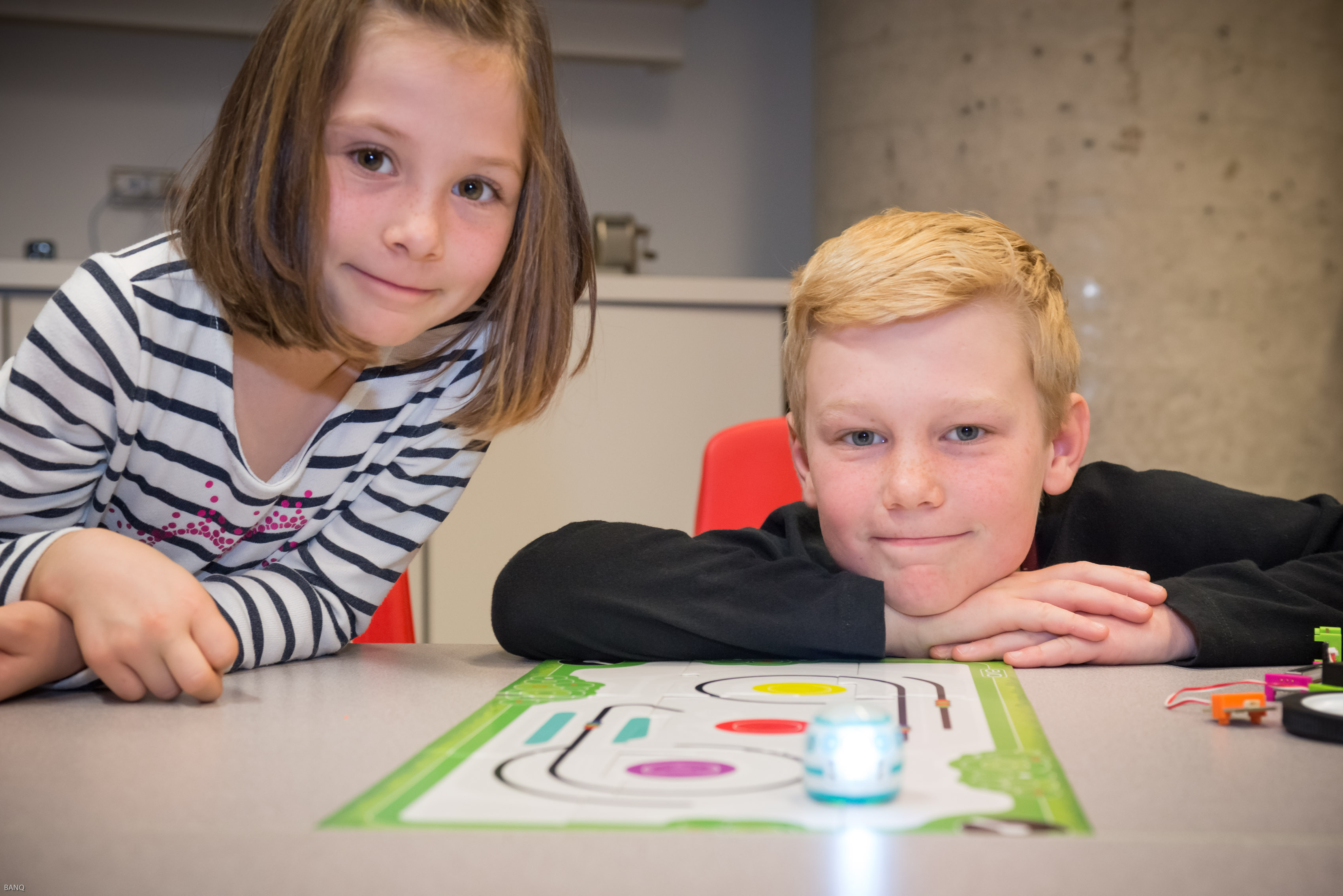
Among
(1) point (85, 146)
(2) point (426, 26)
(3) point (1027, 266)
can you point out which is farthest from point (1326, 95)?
(1) point (85, 146)

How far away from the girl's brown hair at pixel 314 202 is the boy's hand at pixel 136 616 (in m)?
0.22

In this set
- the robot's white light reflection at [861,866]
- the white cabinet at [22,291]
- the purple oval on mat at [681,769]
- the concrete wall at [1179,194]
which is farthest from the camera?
the concrete wall at [1179,194]

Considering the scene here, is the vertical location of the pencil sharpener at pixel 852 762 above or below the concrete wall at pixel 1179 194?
below

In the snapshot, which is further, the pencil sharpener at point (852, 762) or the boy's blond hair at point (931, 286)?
the boy's blond hair at point (931, 286)

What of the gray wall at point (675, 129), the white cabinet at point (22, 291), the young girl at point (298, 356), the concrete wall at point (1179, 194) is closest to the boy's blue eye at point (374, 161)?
the young girl at point (298, 356)

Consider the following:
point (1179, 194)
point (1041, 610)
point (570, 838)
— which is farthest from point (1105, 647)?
point (1179, 194)

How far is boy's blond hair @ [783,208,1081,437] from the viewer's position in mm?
828

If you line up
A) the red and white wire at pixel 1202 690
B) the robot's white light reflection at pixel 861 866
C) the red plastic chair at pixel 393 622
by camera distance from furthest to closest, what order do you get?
1. the red plastic chair at pixel 393 622
2. the red and white wire at pixel 1202 690
3. the robot's white light reflection at pixel 861 866

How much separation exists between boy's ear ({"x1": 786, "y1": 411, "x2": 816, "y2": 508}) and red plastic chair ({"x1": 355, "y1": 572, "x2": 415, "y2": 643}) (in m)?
0.49

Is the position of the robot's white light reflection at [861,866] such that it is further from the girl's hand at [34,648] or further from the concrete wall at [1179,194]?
the concrete wall at [1179,194]

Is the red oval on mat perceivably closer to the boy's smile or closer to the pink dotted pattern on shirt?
the boy's smile

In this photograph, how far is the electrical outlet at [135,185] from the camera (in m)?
2.47

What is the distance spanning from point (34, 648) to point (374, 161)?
15.3 inches

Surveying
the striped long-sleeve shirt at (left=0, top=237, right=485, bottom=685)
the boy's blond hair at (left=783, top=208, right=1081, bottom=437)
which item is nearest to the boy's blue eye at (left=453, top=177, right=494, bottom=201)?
the striped long-sleeve shirt at (left=0, top=237, right=485, bottom=685)
